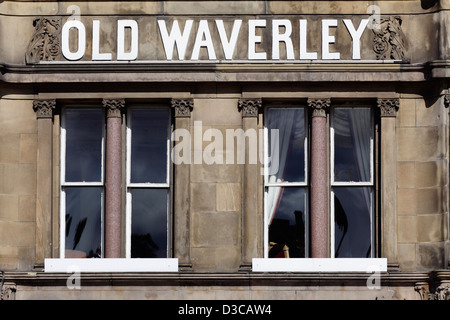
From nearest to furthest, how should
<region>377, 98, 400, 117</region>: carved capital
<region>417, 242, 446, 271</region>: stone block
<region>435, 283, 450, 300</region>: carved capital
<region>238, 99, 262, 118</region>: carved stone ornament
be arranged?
<region>435, 283, 450, 300</region>: carved capital
<region>417, 242, 446, 271</region>: stone block
<region>377, 98, 400, 117</region>: carved capital
<region>238, 99, 262, 118</region>: carved stone ornament

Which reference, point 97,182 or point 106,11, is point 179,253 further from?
point 106,11

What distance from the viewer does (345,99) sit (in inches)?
1161

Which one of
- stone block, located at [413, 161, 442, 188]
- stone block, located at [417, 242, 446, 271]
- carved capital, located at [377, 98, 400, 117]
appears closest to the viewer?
stone block, located at [417, 242, 446, 271]

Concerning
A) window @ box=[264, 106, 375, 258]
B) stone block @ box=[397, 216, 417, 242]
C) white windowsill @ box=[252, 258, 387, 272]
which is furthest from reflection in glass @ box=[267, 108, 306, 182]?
stone block @ box=[397, 216, 417, 242]

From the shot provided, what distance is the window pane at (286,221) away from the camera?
2939cm

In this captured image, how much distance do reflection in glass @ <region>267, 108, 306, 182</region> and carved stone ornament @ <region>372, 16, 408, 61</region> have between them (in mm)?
1768

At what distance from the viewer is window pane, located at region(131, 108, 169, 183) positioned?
2962 centimetres

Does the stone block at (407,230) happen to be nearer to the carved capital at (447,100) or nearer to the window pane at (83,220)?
the carved capital at (447,100)

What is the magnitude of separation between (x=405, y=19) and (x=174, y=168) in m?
4.97

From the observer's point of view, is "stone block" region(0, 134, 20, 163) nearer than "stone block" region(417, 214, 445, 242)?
No

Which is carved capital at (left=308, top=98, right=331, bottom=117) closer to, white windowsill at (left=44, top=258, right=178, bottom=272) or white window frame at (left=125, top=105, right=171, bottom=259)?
white window frame at (left=125, top=105, right=171, bottom=259)

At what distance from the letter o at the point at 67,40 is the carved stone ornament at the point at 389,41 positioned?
5256 mm

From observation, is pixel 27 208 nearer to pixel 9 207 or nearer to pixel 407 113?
pixel 9 207

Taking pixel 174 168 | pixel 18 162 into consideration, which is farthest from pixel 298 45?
pixel 18 162
